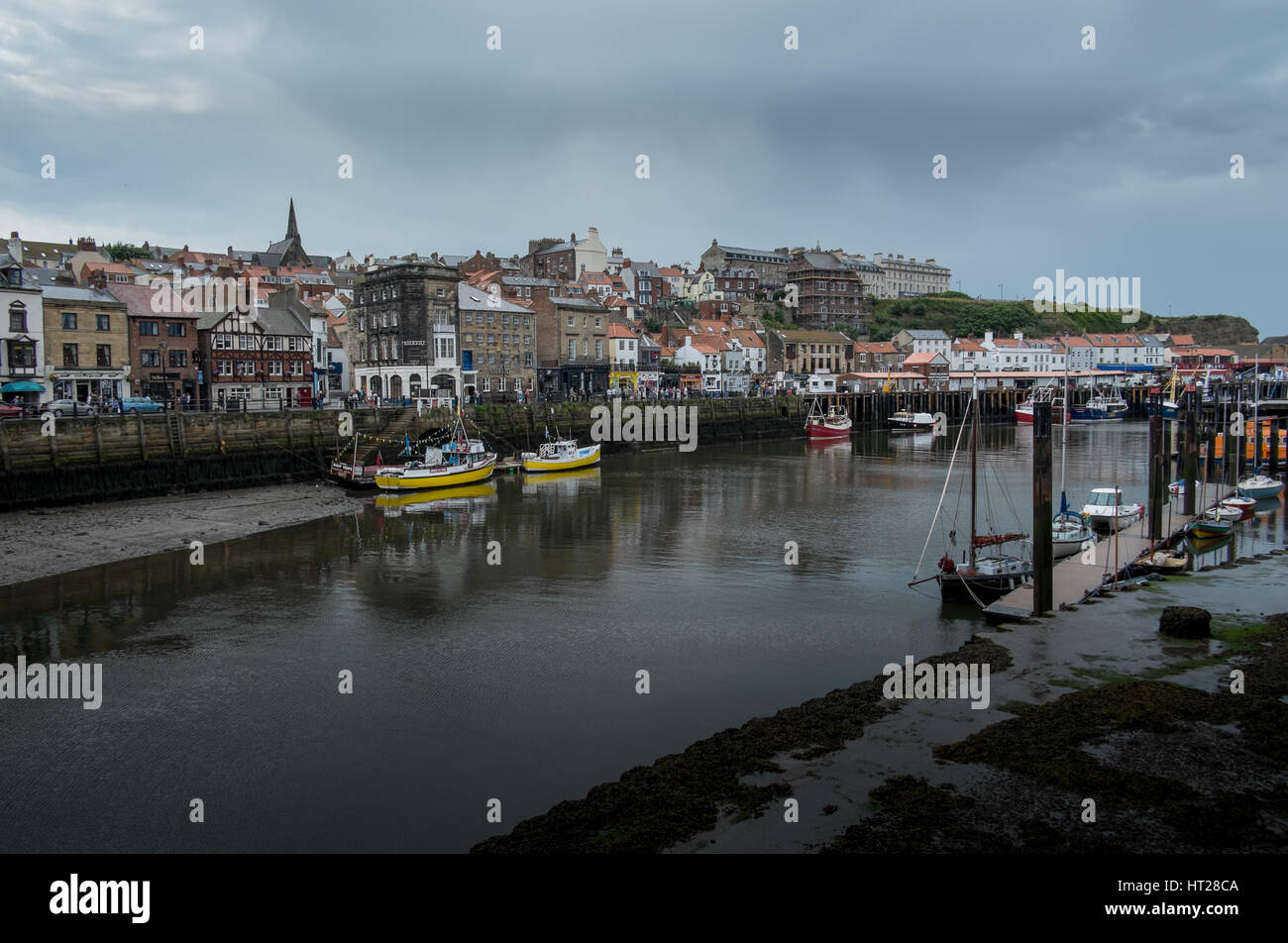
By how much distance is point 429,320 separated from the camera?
61.0m

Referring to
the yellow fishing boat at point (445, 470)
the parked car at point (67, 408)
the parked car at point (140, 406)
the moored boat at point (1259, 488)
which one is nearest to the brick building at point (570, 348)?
the yellow fishing boat at point (445, 470)

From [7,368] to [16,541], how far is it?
19604mm

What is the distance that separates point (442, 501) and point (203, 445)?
34.9 feet

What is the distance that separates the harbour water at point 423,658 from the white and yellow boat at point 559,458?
14753 mm

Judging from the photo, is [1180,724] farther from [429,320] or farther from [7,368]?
[429,320]

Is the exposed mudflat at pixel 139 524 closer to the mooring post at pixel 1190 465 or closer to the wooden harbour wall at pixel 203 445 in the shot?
the wooden harbour wall at pixel 203 445

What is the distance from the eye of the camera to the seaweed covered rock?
16.4m

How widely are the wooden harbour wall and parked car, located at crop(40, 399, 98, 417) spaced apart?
302 cm

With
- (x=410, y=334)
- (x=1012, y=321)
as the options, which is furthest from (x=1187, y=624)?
(x=1012, y=321)

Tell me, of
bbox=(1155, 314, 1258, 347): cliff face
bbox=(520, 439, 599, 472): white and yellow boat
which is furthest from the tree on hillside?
bbox=(1155, 314, 1258, 347): cliff face

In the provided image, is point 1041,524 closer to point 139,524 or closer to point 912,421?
point 139,524

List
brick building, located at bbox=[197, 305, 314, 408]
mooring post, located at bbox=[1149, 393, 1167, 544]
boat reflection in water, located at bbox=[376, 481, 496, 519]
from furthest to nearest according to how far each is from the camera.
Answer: brick building, located at bbox=[197, 305, 314, 408], boat reflection in water, located at bbox=[376, 481, 496, 519], mooring post, located at bbox=[1149, 393, 1167, 544]

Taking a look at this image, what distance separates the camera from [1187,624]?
646 inches

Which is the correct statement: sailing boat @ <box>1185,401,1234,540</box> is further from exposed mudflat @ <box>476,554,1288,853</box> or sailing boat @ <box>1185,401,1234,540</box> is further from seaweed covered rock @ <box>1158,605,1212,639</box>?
exposed mudflat @ <box>476,554,1288,853</box>
